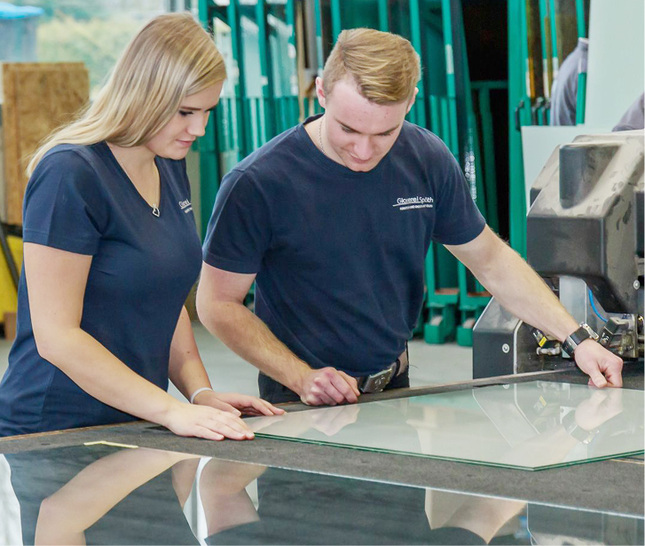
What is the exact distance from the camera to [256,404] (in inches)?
72.1

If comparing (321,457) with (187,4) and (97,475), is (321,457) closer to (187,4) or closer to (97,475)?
(97,475)

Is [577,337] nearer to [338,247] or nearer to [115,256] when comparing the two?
[338,247]

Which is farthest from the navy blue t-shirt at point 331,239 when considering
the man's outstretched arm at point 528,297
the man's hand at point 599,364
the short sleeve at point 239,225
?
the man's hand at point 599,364

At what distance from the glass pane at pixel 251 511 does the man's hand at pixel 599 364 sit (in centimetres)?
87

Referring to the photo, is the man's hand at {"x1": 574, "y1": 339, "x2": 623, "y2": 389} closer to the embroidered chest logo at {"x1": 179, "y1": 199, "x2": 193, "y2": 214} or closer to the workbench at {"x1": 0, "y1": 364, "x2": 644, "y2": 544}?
the workbench at {"x1": 0, "y1": 364, "x2": 644, "y2": 544}

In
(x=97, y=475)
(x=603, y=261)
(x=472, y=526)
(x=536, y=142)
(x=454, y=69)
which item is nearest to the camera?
(x=472, y=526)

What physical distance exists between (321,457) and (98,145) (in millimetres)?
650

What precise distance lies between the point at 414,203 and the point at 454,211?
142mm

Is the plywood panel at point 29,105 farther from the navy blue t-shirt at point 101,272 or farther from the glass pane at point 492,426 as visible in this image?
the glass pane at point 492,426

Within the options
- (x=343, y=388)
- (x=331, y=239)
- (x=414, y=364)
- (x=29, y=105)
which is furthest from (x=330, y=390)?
(x=29, y=105)

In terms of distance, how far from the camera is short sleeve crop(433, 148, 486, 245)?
232 cm

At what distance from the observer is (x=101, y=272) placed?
66.7 inches

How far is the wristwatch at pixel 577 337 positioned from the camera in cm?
219

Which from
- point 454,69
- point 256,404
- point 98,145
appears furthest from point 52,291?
point 454,69
